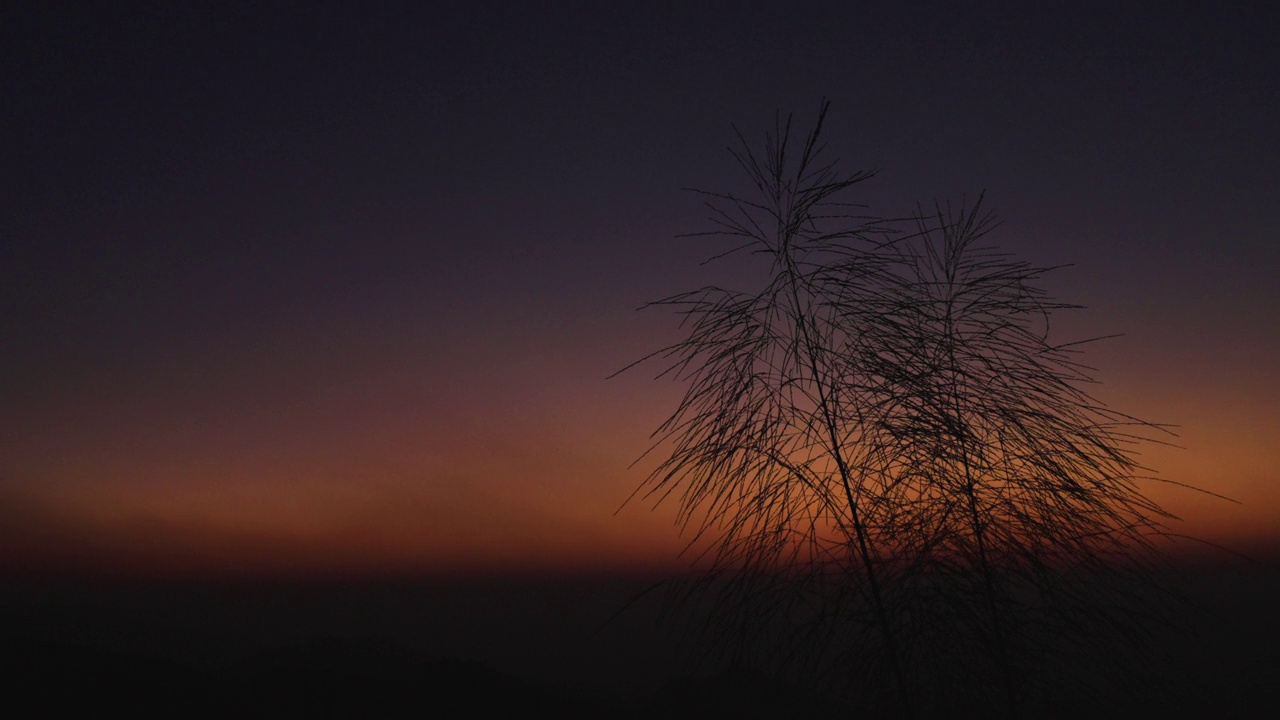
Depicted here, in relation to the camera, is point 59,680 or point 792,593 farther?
point 59,680

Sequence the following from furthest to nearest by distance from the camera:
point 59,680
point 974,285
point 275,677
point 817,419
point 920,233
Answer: point 275,677 → point 59,680 → point 974,285 → point 920,233 → point 817,419

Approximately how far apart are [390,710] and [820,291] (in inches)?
255

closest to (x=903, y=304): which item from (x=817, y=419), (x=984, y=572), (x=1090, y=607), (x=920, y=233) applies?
(x=920, y=233)

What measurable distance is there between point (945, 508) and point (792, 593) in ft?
3.43

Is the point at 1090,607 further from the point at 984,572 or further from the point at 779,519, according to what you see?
the point at 779,519

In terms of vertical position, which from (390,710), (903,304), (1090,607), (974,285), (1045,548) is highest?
(974,285)

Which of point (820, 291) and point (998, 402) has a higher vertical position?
point (820, 291)

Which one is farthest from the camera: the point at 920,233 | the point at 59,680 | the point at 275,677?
the point at 275,677

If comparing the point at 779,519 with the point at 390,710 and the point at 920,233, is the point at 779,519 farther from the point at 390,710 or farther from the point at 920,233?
the point at 390,710

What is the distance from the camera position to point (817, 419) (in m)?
3.43

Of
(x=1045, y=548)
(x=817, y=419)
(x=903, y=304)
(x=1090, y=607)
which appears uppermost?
(x=903, y=304)

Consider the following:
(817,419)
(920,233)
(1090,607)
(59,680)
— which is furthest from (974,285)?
(59,680)

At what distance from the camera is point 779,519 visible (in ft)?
11.3

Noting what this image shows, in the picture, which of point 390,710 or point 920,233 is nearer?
point 920,233
